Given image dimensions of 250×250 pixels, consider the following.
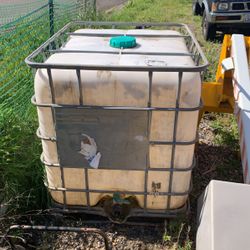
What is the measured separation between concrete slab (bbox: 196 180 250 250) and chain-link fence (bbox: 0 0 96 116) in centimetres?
187

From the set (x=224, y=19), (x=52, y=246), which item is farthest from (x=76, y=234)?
(x=224, y=19)

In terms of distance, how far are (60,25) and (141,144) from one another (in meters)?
3.54

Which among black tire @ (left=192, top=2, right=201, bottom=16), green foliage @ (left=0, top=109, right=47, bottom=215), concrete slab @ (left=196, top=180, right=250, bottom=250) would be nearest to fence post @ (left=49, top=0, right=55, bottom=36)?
green foliage @ (left=0, top=109, right=47, bottom=215)

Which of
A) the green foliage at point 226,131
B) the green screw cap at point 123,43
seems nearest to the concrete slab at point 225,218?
the green screw cap at point 123,43

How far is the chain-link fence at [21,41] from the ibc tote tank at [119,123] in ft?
3.48

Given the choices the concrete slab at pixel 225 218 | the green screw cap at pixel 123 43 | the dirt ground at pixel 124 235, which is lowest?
the dirt ground at pixel 124 235

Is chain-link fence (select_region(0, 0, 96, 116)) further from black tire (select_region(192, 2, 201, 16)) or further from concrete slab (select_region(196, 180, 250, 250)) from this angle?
black tire (select_region(192, 2, 201, 16))

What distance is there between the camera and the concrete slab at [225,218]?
1.62 metres

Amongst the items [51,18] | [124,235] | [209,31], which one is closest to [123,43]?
[124,235]

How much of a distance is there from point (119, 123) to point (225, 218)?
76 cm

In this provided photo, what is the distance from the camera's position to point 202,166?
309 centimetres

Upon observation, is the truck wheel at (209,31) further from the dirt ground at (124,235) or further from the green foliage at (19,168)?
the green foliage at (19,168)

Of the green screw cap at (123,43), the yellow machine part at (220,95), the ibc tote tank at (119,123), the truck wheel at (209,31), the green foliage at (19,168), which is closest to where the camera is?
the ibc tote tank at (119,123)

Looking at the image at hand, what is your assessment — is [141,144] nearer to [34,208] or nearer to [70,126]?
[70,126]
